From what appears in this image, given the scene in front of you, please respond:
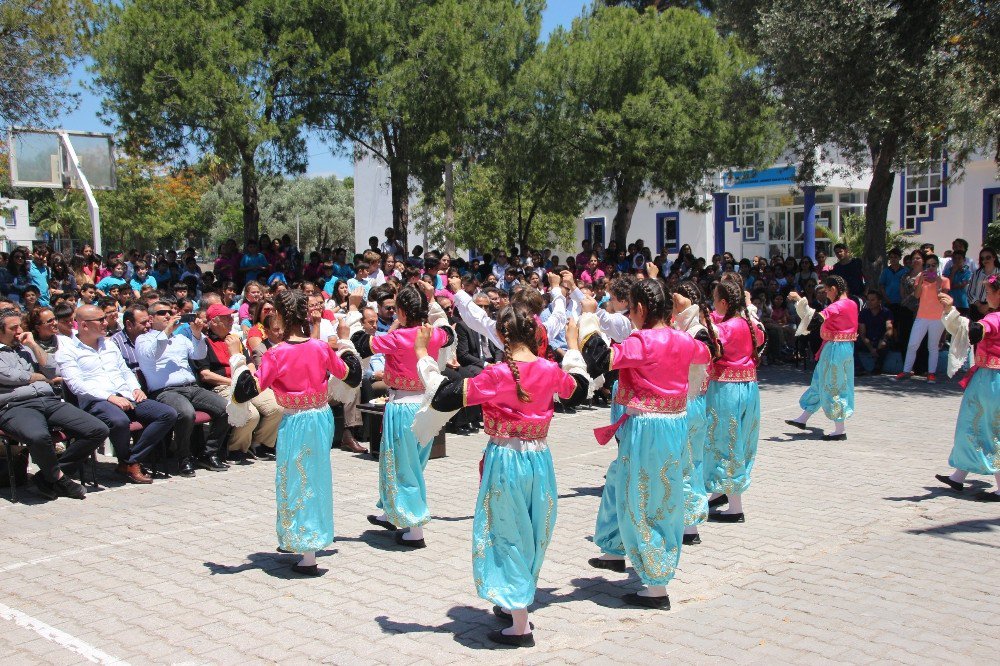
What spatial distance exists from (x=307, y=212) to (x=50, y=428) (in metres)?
41.5

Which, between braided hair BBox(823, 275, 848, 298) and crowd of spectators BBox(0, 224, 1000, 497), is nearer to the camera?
crowd of spectators BBox(0, 224, 1000, 497)

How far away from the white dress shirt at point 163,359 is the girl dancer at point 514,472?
4864mm

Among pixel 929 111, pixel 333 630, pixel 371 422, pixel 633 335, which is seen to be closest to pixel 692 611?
pixel 633 335

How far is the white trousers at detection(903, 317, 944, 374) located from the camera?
47.0 feet

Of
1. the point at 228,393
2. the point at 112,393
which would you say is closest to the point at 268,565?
the point at 112,393

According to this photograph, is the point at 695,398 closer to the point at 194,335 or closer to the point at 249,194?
the point at 194,335

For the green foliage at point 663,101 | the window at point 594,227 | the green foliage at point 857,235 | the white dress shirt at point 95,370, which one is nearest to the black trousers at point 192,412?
the white dress shirt at point 95,370

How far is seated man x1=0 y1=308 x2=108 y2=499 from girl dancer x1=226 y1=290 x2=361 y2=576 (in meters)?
2.75

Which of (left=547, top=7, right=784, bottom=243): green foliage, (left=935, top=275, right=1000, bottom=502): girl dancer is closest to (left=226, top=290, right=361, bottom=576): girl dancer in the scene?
(left=935, top=275, right=1000, bottom=502): girl dancer

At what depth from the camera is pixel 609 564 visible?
235 inches

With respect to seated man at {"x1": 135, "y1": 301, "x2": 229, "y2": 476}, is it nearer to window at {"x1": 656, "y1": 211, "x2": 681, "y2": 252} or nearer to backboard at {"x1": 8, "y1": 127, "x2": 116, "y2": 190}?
backboard at {"x1": 8, "y1": 127, "x2": 116, "y2": 190}

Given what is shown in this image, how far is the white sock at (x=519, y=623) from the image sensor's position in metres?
4.79

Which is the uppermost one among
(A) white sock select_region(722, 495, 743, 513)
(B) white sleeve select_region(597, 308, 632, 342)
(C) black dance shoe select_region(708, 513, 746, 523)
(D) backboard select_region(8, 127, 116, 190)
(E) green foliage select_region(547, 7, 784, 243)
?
(E) green foliage select_region(547, 7, 784, 243)

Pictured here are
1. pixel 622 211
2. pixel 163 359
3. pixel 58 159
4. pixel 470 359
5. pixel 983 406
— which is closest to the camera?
pixel 983 406
